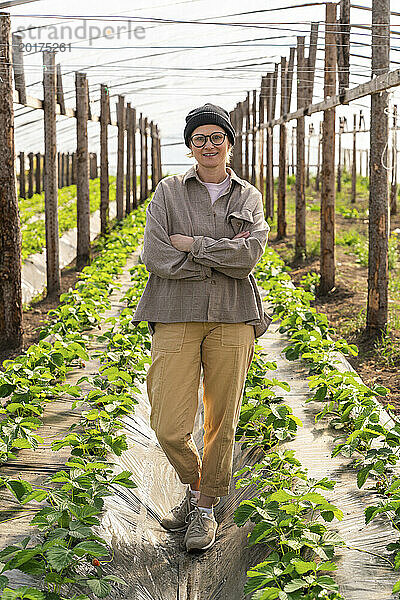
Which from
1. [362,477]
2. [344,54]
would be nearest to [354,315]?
[344,54]

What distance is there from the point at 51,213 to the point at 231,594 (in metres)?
7.03

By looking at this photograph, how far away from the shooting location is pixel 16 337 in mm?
7270

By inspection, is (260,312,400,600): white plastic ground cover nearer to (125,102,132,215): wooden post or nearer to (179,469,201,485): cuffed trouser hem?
(179,469,201,485): cuffed trouser hem

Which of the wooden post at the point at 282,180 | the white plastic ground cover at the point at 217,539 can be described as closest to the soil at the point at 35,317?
the white plastic ground cover at the point at 217,539

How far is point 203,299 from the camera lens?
335 centimetres

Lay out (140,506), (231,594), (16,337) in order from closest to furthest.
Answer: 1. (231,594)
2. (140,506)
3. (16,337)

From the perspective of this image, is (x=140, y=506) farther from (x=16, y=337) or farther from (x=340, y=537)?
(x=16, y=337)

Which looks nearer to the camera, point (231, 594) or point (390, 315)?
point (231, 594)

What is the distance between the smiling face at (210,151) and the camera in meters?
3.37

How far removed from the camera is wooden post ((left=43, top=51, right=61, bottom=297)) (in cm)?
956

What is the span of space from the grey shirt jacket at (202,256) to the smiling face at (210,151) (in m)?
0.09

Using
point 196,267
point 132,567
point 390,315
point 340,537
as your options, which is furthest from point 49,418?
point 390,315

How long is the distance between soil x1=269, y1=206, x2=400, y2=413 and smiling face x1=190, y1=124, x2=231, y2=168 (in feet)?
8.78

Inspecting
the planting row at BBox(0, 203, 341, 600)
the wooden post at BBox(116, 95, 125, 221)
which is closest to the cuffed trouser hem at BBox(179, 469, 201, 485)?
the planting row at BBox(0, 203, 341, 600)
